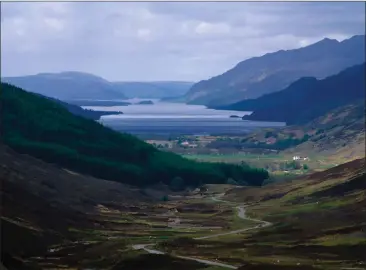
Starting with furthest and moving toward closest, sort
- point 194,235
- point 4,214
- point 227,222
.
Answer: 1. point 227,222
2. point 194,235
3. point 4,214

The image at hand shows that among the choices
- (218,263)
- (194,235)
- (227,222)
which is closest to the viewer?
(218,263)

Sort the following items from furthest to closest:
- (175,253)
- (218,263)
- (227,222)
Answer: (227,222) < (175,253) < (218,263)

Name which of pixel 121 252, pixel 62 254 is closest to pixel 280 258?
pixel 121 252

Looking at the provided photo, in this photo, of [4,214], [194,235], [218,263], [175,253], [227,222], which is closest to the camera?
[218,263]

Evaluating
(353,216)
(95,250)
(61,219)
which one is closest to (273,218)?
(353,216)

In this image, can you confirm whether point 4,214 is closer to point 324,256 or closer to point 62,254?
point 62,254

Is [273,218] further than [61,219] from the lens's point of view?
Yes

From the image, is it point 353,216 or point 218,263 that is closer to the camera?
point 218,263

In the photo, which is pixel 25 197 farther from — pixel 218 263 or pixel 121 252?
pixel 218 263
